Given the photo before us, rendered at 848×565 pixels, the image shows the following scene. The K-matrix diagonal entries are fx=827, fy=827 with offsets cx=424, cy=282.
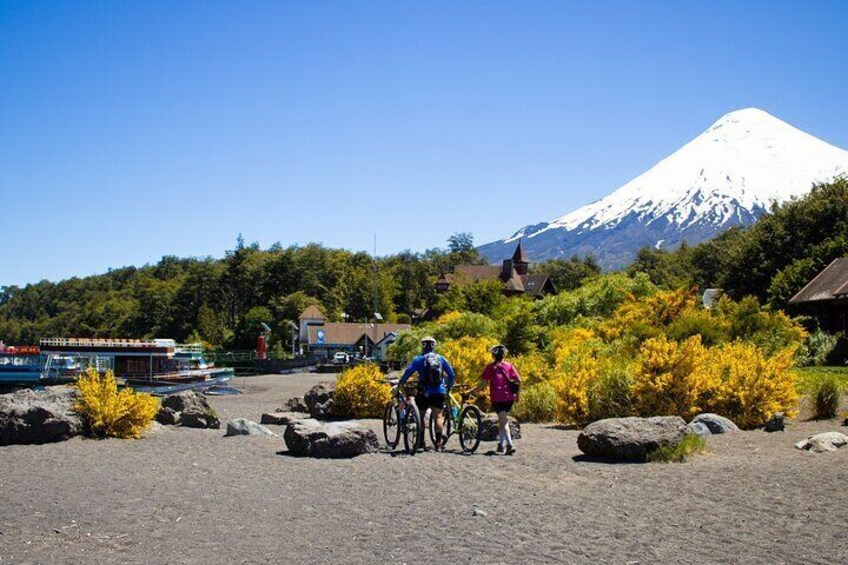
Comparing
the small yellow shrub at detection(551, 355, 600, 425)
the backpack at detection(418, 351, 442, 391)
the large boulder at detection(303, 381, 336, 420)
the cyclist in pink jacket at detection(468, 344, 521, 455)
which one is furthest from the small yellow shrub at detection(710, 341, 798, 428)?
the large boulder at detection(303, 381, 336, 420)

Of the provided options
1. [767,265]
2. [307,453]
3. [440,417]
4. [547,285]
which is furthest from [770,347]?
[547,285]

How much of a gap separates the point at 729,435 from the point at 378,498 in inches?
296

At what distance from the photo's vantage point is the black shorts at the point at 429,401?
13.6 metres

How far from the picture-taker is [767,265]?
54188mm

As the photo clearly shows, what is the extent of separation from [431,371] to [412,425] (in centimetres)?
95

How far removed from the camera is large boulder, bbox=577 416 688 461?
11812 millimetres

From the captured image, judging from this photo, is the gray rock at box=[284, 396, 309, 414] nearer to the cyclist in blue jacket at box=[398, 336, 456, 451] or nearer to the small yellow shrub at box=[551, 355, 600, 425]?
the small yellow shrub at box=[551, 355, 600, 425]

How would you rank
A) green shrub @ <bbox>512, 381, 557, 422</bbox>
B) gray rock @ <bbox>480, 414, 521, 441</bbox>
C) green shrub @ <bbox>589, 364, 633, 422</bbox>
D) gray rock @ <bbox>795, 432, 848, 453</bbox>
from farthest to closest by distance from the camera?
green shrub @ <bbox>512, 381, 557, 422</bbox> < green shrub @ <bbox>589, 364, 633, 422</bbox> < gray rock @ <bbox>480, 414, 521, 441</bbox> < gray rock @ <bbox>795, 432, 848, 453</bbox>

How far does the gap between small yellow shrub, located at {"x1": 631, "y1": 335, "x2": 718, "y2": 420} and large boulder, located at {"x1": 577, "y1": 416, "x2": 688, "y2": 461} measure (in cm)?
367

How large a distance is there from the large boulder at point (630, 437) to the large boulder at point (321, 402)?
1115cm

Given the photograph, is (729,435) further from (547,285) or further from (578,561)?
(547,285)

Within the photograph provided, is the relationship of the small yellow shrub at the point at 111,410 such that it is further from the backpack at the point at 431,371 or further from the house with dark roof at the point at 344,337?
the house with dark roof at the point at 344,337

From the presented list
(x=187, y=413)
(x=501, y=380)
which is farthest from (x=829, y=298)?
(x=187, y=413)

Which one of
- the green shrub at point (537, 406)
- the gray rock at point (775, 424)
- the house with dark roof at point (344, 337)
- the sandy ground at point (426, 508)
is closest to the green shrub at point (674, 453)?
the sandy ground at point (426, 508)
